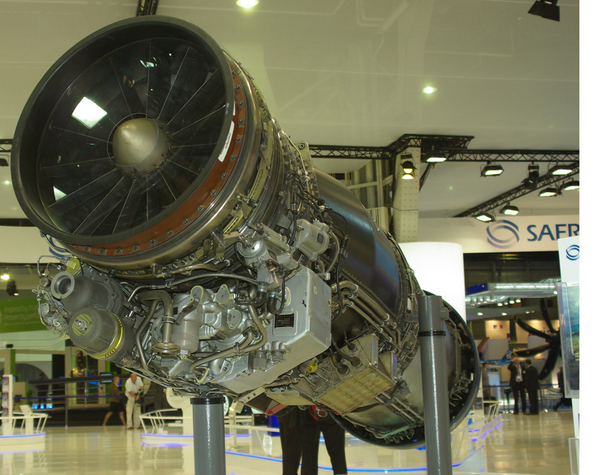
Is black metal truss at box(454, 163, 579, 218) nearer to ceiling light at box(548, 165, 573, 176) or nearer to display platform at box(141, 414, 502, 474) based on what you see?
ceiling light at box(548, 165, 573, 176)

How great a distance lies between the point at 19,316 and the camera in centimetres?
2077

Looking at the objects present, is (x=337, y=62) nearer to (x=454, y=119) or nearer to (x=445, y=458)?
(x=454, y=119)

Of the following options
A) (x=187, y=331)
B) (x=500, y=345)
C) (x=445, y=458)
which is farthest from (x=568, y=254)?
(x=500, y=345)

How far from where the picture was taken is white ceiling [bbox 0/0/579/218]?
7.46 metres

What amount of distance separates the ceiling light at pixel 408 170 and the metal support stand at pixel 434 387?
9134 mm

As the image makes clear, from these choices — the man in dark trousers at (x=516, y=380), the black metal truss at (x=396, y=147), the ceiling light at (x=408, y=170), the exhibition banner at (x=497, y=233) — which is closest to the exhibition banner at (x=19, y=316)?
the black metal truss at (x=396, y=147)

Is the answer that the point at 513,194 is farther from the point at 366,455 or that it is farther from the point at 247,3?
the point at 247,3

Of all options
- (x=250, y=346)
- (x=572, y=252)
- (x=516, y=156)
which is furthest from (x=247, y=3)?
(x=516, y=156)

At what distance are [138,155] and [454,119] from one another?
1046 centimetres

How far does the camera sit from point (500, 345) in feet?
79.5

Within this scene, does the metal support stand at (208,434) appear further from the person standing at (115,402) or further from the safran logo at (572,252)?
the person standing at (115,402)

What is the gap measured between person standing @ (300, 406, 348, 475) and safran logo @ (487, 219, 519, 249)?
12230 millimetres

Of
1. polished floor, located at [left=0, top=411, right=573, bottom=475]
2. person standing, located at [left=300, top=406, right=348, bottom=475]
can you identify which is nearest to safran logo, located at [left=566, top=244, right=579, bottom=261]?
polished floor, located at [left=0, top=411, right=573, bottom=475]

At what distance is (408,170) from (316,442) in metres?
8.66
